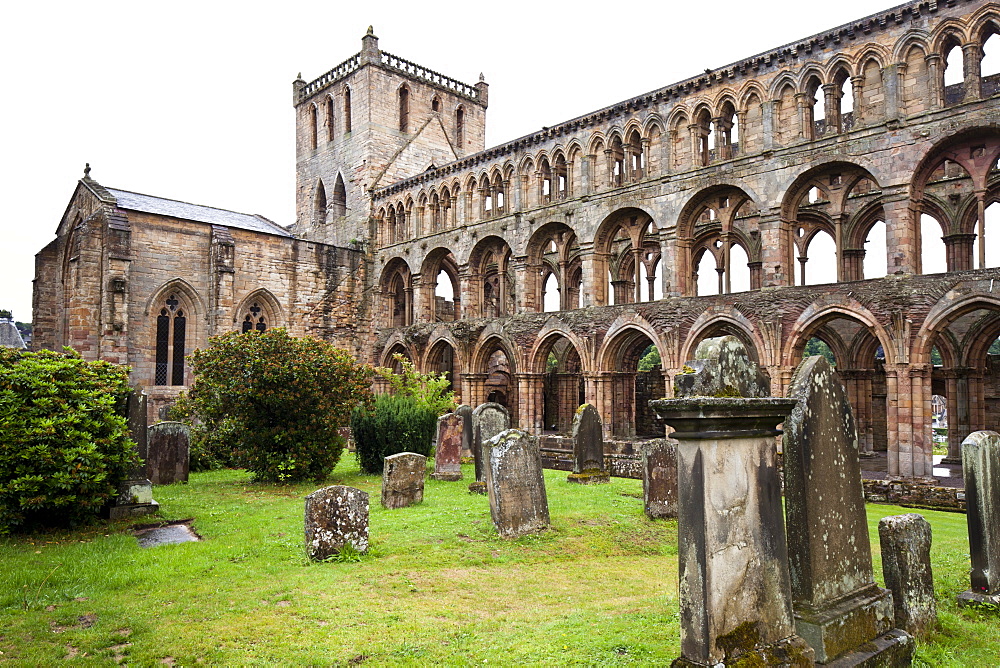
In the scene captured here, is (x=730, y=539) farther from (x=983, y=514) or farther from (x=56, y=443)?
(x=56, y=443)

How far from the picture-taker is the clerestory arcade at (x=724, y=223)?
17.6 m

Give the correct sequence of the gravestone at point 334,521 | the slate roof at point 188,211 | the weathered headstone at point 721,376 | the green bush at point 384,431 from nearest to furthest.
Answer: the weathered headstone at point 721,376, the gravestone at point 334,521, the green bush at point 384,431, the slate roof at point 188,211

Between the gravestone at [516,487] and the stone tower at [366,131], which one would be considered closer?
the gravestone at [516,487]

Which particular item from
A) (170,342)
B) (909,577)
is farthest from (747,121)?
(170,342)

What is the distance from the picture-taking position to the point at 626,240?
3097 centimetres

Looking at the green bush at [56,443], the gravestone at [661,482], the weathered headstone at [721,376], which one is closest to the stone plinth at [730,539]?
the weathered headstone at [721,376]

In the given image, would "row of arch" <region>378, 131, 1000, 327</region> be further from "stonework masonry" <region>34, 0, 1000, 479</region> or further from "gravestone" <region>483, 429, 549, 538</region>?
"gravestone" <region>483, 429, 549, 538</region>

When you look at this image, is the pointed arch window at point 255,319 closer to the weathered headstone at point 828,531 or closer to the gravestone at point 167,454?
the gravestone at point 167,454

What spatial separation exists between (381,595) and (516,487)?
10.0 feet

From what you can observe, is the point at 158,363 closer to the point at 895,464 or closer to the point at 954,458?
the point at 895,464

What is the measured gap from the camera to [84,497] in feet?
31.0

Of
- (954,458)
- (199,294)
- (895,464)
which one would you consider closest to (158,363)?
(199,294)

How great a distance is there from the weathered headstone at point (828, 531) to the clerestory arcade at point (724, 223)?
49.1 ft

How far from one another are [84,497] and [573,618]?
7334mm
